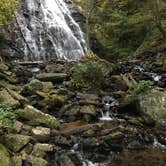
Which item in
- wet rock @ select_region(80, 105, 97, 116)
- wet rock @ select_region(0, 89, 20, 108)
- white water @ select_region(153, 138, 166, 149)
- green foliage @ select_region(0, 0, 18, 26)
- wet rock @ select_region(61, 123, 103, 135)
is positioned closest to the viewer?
white water @ select_region(153, 138, 166, 149)

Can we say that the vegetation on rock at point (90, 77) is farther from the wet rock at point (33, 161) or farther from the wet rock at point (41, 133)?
the wet rock at point (33, 161)

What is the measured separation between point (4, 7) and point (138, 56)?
34.5 ft

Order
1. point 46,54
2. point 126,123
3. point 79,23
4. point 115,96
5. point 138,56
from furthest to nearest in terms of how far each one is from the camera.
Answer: point 79,23, point 46,54, point 138,56, point 115,96, point 126,123

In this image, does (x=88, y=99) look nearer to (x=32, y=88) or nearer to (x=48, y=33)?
(x=32, y=88)

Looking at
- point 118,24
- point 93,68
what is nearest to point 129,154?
point 93,68

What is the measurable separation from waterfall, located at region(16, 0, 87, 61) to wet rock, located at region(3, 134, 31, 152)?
17295 millimetres

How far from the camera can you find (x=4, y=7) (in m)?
19.9

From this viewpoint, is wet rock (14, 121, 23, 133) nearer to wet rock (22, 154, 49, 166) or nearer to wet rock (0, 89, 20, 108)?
wet rock (0, 89, 20, 108)

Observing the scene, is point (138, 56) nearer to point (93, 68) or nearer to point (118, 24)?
point (118, 24)

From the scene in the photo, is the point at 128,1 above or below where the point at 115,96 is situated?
above

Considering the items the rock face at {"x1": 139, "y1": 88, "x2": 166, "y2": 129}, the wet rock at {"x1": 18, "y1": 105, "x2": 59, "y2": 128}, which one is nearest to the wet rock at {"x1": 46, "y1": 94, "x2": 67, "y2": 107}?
the wet rock at {"x1": 18, "y1": 105, "x2": 59, "y2": 128}

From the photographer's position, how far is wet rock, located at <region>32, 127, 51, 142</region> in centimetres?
1085

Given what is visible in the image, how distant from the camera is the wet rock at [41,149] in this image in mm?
9905

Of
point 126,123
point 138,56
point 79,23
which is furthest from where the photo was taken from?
point 79,23
